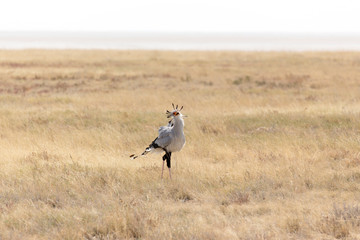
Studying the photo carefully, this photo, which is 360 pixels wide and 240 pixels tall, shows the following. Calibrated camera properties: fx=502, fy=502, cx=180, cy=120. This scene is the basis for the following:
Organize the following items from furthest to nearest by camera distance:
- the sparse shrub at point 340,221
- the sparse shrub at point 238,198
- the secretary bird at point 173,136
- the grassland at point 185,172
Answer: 1. the secretary bird at point 173,136
2. the sparse shrub at point 238,198
3. the grassland at point 185,172
4. the sparse shrub at point 340,221

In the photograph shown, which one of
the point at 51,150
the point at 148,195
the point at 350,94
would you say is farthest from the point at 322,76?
the point at 148,195

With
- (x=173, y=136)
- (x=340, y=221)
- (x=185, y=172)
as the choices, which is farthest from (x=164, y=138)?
(x=340, y=221)

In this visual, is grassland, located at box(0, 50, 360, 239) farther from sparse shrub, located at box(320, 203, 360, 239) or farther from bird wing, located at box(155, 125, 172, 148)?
bird wing, located at box(155, 125, 172, 148)

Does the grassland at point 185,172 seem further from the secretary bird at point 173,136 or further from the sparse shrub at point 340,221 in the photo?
the secretary bird at point 173,136

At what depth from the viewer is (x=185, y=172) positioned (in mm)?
8984

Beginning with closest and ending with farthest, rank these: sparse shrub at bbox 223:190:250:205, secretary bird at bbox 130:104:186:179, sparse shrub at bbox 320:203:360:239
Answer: sparse shrub at bbox 320:203:360:239 → sparse shrub at bbox 223:190:250:205 → secretary bird at bbox 130:104:186:179

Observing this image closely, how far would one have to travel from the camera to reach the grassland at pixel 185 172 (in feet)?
20.4

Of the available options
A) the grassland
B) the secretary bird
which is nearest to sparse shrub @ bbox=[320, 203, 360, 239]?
the grassland

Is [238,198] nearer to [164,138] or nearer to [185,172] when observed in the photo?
[164,138]

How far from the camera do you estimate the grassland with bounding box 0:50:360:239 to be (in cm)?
620

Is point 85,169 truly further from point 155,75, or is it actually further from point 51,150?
point 155,75

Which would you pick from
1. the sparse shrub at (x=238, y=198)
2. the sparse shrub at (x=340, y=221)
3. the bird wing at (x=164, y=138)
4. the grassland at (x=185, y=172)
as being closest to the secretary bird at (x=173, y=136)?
the bird wing at (x=164, y=138)

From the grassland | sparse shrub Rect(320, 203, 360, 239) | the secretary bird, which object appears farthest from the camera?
the secretary bird

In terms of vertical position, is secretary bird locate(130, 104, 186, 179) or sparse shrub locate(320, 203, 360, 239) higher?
secretary bird locate(130, 104, 186, 179)
